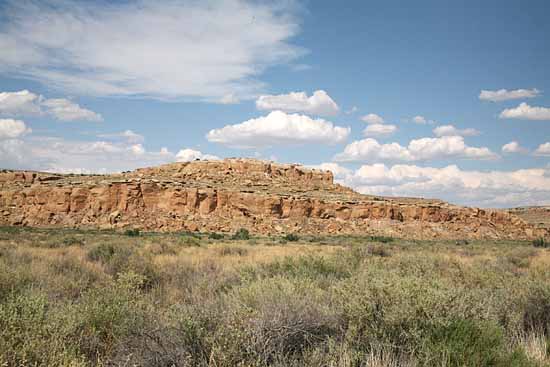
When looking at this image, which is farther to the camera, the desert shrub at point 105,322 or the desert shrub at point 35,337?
the desert shrub at point 105,322

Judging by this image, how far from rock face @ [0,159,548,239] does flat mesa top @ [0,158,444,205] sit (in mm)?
979

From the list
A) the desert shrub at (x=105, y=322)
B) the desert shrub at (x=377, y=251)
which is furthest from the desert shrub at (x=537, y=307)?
the desert shrub at (x=377, y=251)

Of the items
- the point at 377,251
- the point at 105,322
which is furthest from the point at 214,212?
the point at 105,322

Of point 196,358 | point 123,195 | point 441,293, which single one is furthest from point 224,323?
point 123,195

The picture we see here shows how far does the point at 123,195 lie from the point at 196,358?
4764cm

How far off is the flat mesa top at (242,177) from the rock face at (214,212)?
0.98 metres

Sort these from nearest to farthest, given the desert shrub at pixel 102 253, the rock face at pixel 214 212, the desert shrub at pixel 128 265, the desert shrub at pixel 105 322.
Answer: the desert shrub at pixel 105 322, the desert shrub at pixel 128 265, the desert shrub at pixel 102 253, the rock face at pixel 214 212

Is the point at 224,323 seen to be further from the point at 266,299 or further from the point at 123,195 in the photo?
the point at 123,195

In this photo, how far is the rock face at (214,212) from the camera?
46875mm

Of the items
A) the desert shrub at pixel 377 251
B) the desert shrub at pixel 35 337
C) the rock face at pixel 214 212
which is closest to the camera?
the desert shrub at pixel 35 337

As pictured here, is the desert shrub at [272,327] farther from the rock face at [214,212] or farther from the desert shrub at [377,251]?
the rock face at [214,212]

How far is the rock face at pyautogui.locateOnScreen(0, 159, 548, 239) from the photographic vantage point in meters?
46.9

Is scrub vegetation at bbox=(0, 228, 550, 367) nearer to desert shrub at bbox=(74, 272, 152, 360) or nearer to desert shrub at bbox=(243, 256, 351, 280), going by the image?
desert shrub at bbox=(74, 272, 152, 360)

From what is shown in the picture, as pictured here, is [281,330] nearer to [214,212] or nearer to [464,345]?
[464,345]
